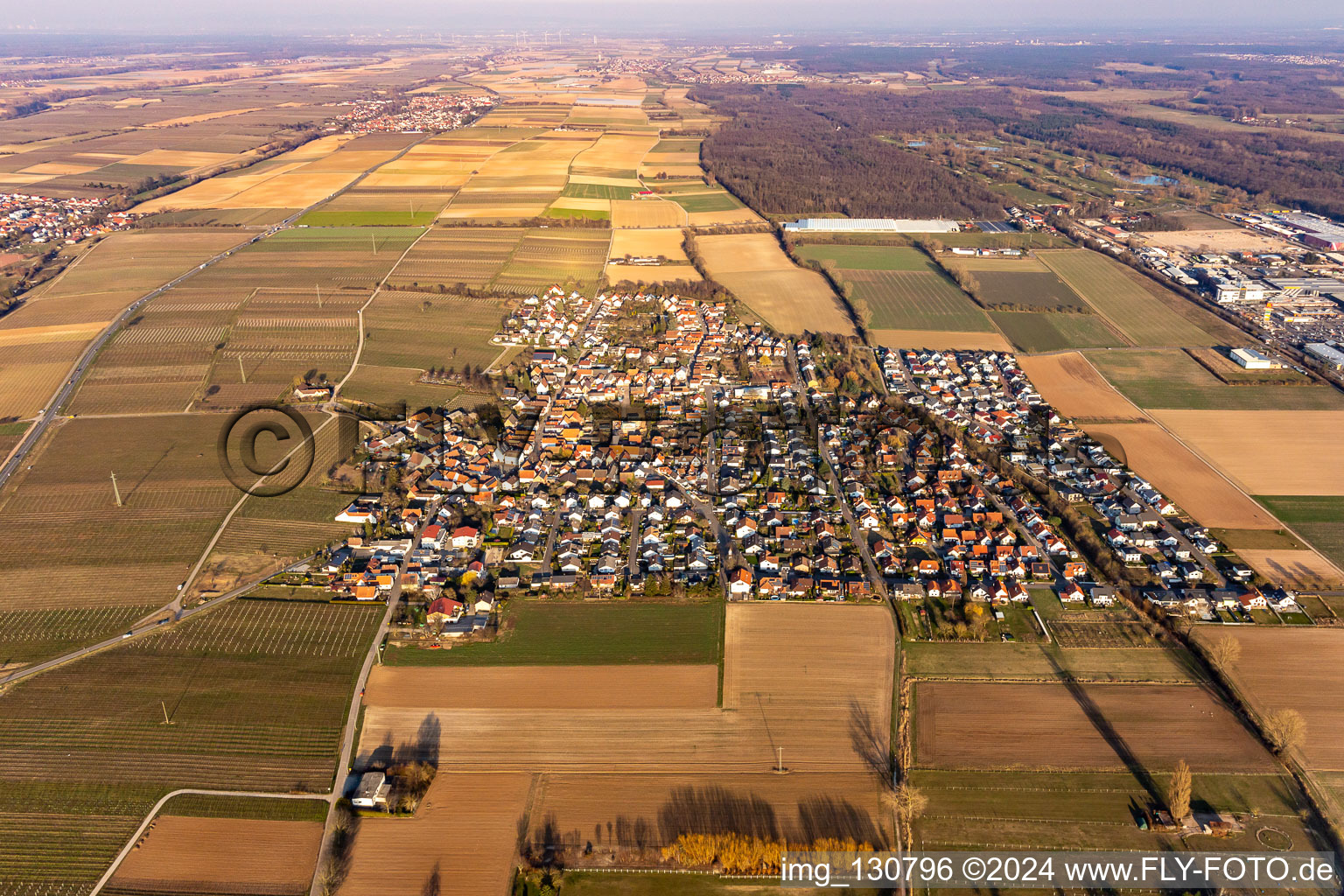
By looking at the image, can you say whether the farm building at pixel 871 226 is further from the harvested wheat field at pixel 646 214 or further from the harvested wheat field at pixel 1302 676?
the harvested wheat field at pixel 1302 676

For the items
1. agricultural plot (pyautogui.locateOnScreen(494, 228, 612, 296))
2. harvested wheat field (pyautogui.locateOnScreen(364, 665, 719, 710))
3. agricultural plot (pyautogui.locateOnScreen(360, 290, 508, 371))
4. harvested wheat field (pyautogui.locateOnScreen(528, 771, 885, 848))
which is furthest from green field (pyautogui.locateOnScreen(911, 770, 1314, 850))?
agricultural plot (pyautogui.locateOnScreen(494, 228, 612, 296))

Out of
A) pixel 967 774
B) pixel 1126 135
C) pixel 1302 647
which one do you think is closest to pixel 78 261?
pixel 967 774

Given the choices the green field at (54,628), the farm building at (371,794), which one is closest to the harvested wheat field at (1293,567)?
the farm building at (371,794)

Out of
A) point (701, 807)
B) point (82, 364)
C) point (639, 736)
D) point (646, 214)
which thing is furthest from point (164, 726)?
point (646, 214)

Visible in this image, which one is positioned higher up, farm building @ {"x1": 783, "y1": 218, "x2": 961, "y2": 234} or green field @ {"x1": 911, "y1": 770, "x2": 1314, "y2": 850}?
farm building @ {"x1": 783, "y1": 218, "x2": 961, "y2": 234}

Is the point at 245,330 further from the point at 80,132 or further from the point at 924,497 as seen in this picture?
the point at 80,132

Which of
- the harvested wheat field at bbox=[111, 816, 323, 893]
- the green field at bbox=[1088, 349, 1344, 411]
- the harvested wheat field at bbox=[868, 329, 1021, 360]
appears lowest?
the harvested wheat field at bbox=[111, 816, 323, 893]

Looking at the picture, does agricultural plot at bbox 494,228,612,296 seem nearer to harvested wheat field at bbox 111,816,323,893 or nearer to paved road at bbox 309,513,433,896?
paved road at bbox 309,513,433,896
